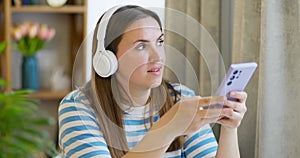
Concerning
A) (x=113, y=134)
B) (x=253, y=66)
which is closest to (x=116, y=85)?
(x=113, y=134)

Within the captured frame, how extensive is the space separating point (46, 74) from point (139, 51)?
6.23 ft

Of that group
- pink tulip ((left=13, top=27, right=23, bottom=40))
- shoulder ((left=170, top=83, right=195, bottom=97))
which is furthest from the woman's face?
pink tulip ((left=13, top=27, right=23, bottom=40))

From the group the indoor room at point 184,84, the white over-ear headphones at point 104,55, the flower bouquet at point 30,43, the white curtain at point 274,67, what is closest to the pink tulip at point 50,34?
the flower bouquet at point 30,43

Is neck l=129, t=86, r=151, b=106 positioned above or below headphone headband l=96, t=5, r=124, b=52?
below

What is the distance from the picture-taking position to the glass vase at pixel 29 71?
2.84 metres

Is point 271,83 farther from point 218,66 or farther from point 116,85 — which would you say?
point 116,85

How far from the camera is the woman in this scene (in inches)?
48.5

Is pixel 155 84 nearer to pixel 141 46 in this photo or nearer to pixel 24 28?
pixel 141 46

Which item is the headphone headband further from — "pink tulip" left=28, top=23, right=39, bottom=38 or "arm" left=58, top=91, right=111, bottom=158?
"pink tulip" left=28, top=23, right=39, bottom=38

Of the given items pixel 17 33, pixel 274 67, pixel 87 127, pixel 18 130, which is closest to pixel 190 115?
pixel 87 127

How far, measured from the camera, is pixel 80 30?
2996 millimetres

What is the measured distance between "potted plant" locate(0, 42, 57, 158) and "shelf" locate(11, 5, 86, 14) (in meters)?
2.31

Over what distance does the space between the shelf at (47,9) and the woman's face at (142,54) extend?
5.15 feet

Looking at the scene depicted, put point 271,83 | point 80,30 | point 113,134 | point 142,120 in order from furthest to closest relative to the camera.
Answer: point 80,30 → point 271,83 → point 142,120 → point 113,134
